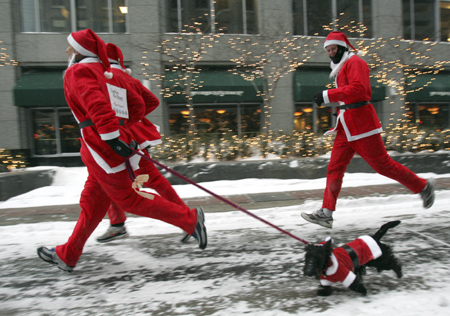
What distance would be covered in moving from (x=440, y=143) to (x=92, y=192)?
851 centimetres

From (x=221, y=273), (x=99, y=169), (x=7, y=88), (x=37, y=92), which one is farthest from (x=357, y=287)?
(x=7, y=88)

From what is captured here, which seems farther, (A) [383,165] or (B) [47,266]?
(A) [383,165]

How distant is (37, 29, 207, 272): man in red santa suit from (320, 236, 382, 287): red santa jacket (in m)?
1.12

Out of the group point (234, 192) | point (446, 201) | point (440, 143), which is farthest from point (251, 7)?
point (446, 201)

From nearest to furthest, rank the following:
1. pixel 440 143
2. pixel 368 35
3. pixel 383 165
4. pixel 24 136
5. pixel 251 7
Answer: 1. pixel 383 165
2. pixel 440 143
3. pixel 24 136
4. pixel 251 7
5. pixel 368 35

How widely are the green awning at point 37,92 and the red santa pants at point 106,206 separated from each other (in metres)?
9.99

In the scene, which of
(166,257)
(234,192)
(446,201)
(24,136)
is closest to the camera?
(166,257)

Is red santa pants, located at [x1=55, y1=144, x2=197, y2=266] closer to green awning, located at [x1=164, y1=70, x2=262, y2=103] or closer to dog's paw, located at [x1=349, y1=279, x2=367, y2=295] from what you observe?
dog's paw, located at [x1=349, y1=279, x2=367, y2=295]

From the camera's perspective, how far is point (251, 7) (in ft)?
43.3

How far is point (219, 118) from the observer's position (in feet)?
44.8

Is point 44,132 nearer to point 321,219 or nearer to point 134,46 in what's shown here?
point 134,46

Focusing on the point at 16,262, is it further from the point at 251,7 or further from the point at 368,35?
the point at 368,35

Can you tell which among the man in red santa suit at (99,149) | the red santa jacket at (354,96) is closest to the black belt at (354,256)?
the man in red santa suit at (99,149)

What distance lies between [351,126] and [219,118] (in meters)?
10.7
